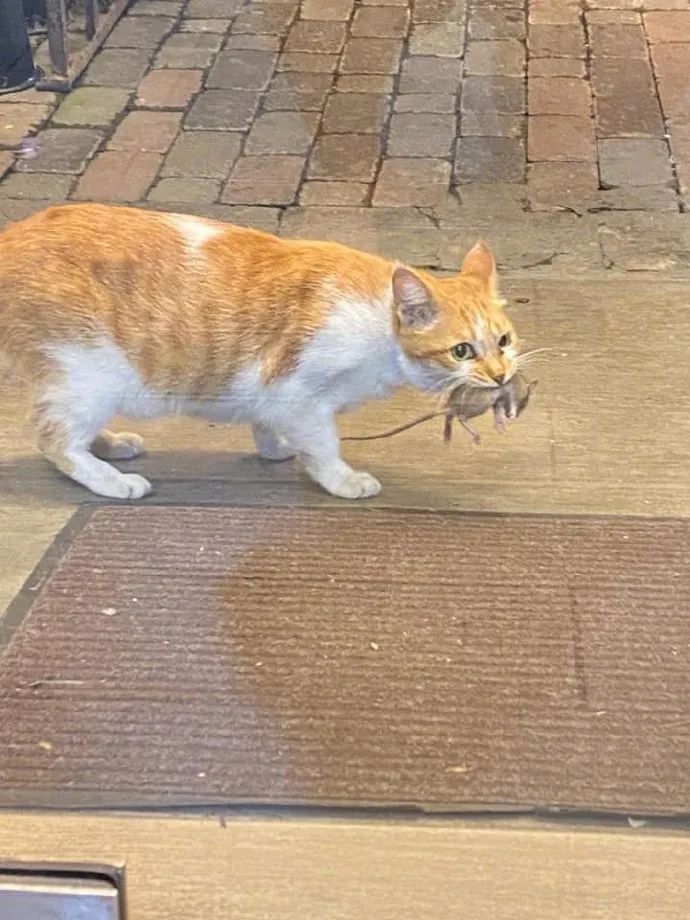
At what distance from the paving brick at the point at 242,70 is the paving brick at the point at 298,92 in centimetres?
2

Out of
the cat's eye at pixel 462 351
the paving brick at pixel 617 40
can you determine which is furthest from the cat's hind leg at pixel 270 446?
the paving brick at pixel 617 40

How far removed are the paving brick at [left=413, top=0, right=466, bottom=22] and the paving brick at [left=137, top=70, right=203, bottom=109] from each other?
35 centimetres

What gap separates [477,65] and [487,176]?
17 centimetres

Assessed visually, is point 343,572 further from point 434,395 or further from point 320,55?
point 320,55

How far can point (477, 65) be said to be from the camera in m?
2.04

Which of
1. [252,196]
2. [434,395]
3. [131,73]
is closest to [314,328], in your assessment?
[434,395]

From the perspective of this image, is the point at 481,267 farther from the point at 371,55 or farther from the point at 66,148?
the point at 66,148

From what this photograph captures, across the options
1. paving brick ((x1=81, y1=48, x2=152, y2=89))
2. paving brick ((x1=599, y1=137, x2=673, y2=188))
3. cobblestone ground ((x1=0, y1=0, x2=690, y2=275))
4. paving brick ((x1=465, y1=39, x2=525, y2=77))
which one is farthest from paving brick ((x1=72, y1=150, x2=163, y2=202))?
paving brick ((x1=599, y1=137, x2=673, y2=188))

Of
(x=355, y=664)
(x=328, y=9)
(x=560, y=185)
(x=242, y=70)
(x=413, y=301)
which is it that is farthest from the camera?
(x=560, y=185)

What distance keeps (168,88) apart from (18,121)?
0.80 feet

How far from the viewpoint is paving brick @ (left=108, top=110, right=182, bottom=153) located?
2.05 m

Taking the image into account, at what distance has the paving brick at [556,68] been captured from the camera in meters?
2.02

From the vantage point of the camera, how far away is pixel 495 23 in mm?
1982

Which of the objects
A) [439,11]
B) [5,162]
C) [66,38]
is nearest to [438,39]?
[439,11]
